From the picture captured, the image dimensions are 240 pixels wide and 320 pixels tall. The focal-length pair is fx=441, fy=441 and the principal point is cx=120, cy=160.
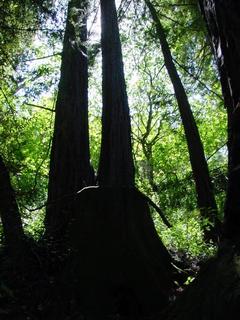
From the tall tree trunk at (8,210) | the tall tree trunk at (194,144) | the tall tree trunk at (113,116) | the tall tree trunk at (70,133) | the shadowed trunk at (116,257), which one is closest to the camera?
the shadowed trunk at (116,257)

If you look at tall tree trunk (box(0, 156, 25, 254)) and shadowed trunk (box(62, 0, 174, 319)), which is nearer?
shadowed trunk (box(62, 0, 174, 319))

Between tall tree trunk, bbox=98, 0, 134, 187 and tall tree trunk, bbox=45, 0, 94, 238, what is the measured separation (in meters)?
0.63

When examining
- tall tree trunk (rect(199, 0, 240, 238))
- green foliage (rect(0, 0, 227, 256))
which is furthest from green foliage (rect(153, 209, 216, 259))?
tall tree trunk (rect(199, 0, 240, 238))

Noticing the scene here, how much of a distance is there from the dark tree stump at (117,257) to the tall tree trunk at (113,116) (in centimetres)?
104

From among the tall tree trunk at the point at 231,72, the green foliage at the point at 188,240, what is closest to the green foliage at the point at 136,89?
the green foliage at the point at 188,240

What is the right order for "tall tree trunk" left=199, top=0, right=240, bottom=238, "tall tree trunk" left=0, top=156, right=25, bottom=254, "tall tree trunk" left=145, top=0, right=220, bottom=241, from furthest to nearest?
"tall tree trunk" left=145, top=0, right=220, bottom=241
"tall tree trunk" left=0, top=156, right=25, bottom=254
"tall tree trunk" left=199, top=0, right=240, bottom=238

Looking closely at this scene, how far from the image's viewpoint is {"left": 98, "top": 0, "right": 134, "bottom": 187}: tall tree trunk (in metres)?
7.21

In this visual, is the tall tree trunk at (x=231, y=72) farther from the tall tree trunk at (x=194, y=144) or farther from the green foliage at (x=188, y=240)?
the tall tree trunk at (x=194, y=144)

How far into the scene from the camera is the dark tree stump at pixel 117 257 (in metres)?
5.17

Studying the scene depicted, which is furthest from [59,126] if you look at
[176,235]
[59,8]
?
[176,235]

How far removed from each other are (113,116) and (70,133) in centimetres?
149

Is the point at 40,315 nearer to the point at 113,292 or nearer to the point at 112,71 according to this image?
the point at 113,292

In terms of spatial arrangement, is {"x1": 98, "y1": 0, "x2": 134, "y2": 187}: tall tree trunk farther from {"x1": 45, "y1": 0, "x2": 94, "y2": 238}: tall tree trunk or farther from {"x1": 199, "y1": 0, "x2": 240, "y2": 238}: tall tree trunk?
{"x1": 199, "y1": 0, "x2": 240, "y2": 238}: tall tree trunk

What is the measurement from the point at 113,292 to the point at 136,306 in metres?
0.31
